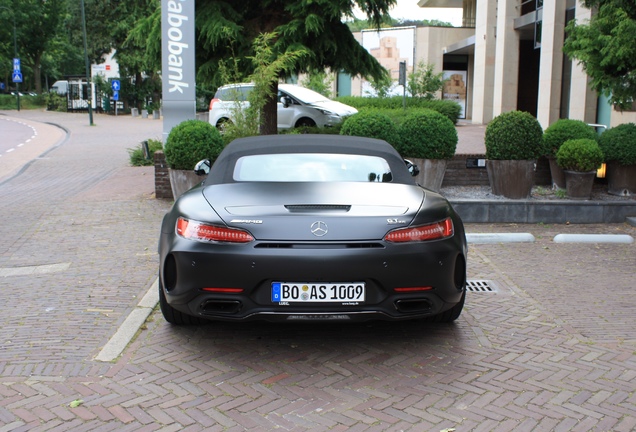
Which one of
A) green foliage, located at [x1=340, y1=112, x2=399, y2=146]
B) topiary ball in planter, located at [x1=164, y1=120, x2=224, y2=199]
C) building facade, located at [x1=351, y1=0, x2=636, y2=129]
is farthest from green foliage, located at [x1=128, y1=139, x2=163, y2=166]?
building facade, located at [x1=351, y1=0, x2=636, y2=129]

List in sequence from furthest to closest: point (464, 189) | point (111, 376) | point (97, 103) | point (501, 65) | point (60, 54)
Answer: point (60, 54)
point (97, 103)
point (501, 65)
point (464, 189)
point (111, 376)

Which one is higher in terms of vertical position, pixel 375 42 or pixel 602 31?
pixel 375 42

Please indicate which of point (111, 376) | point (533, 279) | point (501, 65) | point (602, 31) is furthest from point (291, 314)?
point (501, 65)

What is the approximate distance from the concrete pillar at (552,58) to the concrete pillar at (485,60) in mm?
9490

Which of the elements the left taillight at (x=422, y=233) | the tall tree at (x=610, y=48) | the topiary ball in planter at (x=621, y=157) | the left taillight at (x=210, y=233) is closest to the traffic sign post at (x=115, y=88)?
the tall tree at (x=610, y=48)

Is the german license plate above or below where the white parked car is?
below

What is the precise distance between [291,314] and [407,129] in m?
7.10

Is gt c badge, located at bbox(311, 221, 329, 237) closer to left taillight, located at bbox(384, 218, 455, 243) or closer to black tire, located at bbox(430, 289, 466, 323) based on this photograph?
left taillight, located at bbox(384, 218, 455, 243)

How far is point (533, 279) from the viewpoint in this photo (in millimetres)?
7074

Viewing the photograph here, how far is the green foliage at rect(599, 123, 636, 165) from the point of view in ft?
35.1

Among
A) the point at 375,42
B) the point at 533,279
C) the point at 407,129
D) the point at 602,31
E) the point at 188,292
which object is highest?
the point at 375,42

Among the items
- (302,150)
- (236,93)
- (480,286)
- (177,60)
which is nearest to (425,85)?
(177,60)

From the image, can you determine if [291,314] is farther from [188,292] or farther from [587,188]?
[587,188]

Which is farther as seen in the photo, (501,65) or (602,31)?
(501,65)
